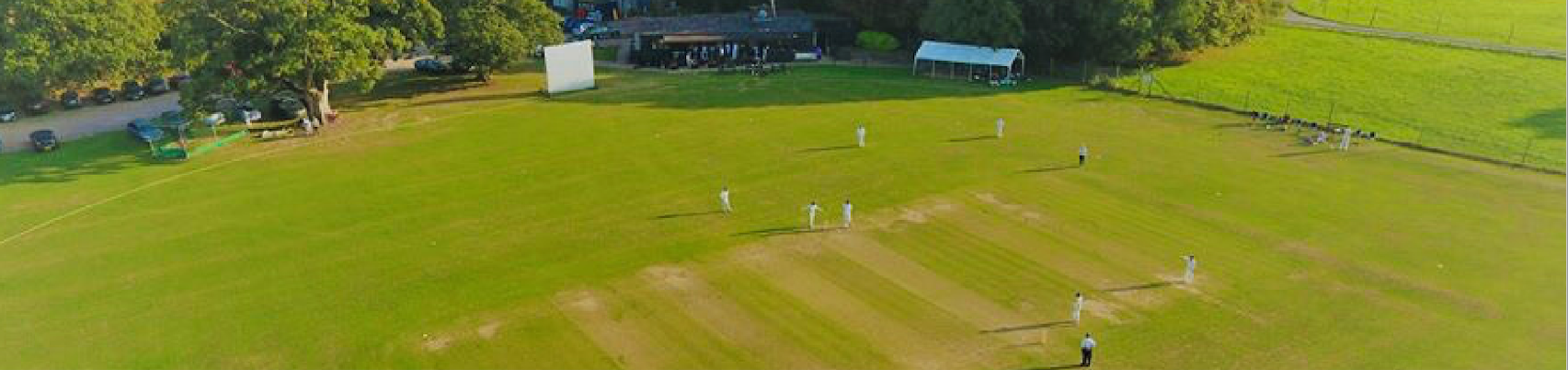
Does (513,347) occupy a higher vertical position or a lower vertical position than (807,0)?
lower

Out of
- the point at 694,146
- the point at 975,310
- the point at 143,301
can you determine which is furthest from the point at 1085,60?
the point at 143,301

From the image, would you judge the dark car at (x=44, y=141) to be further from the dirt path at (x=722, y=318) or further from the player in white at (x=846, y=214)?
the player in white at (x=846, y=214)

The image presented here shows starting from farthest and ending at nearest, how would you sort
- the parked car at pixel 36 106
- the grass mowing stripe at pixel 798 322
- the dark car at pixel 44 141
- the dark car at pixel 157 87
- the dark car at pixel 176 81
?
the dark car at pixel 176 81, the dark car at pixel 157 87, the parked car at pixel 36 106, the dark car at pixel 44 141, the grass mowing stripe at pixel 798 322

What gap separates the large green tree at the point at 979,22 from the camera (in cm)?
7119

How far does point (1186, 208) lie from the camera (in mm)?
45469

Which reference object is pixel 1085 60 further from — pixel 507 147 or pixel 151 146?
pixel 151 146

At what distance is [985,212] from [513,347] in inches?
894

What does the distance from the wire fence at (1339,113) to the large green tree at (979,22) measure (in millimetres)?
4691

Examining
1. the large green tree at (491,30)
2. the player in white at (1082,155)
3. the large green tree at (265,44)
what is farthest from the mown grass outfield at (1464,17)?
the large green tree at (265,44)

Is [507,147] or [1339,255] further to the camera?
[507,147]

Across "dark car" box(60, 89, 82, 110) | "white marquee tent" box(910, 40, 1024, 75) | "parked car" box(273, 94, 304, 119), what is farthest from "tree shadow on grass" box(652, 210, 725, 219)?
"dark car" box(60, 89, 82, 110)

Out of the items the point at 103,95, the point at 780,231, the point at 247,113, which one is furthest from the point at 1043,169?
the point at 103,95

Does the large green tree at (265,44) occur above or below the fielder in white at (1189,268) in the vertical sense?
above

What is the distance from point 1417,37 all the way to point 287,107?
3404 inches
